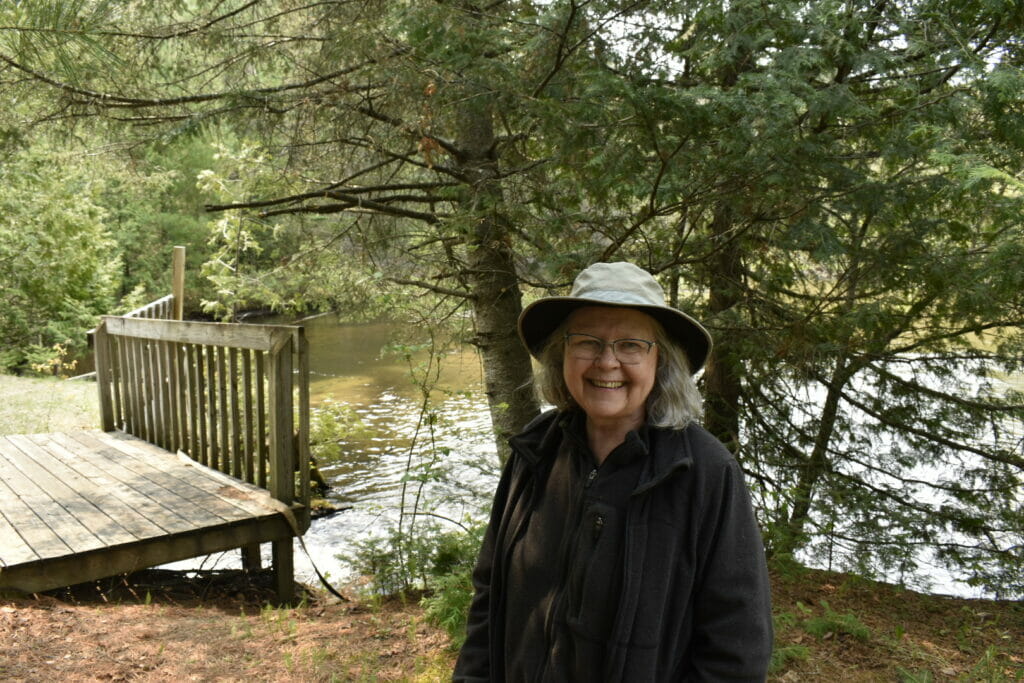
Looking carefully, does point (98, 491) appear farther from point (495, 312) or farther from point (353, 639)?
point (495, 312)

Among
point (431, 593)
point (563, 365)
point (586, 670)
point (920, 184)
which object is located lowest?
point (431, 593)

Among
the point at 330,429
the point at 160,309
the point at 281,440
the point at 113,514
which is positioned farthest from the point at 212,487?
the point at 160,309

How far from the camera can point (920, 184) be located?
13.1ft

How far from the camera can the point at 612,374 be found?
71.1 inches

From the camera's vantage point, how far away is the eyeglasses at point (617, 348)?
71.8 inches

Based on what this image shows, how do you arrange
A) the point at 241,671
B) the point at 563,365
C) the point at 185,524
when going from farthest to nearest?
1. the point at 185,524
2. the point at 241,671
3. the point at 563,365

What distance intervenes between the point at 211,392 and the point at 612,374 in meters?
5.08

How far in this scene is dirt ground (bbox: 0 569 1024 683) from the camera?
147 inches

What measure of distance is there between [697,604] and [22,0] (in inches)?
113

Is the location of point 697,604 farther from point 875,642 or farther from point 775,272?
point 775,272

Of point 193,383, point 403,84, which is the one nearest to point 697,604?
point 403,84

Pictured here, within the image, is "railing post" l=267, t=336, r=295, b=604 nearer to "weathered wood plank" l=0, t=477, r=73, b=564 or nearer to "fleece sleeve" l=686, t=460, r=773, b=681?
"weathered wood plank" l=0, t=477, r=73, b=564

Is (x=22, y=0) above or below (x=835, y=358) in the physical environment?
above

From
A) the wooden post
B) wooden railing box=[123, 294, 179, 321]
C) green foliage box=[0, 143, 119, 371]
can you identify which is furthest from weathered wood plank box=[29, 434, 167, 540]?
green foliage box=[0, 143, 119, 371]
